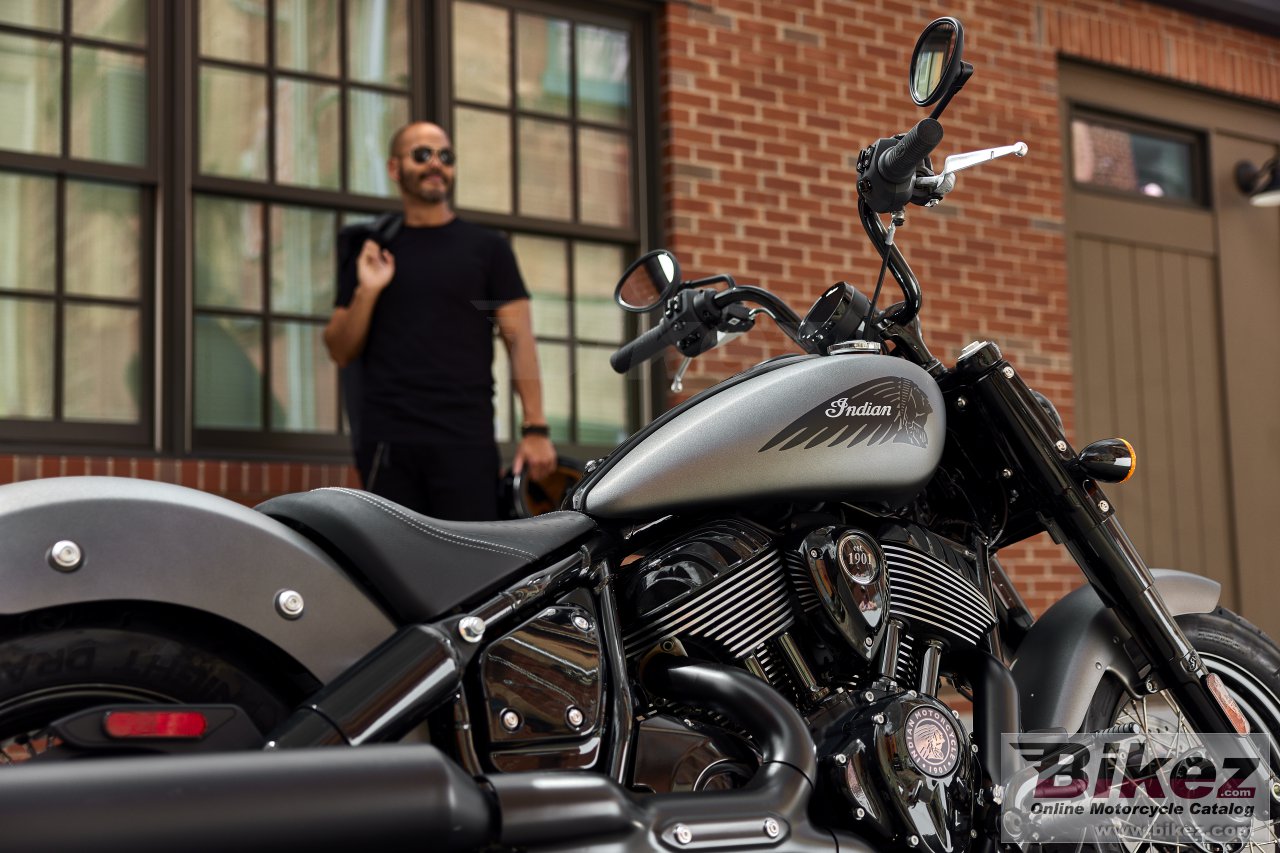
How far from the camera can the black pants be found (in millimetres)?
4344

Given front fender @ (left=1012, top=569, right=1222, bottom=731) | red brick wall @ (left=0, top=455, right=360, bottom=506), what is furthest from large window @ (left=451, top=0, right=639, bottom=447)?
front fender @ (left=1012, top=569, right=1222, bottom=731)

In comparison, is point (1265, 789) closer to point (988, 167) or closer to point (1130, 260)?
point (988, 167)

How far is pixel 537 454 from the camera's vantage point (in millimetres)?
4285

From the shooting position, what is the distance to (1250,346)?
24.8 ft

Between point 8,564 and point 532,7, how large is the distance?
4596mm

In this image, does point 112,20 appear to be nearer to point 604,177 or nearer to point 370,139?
point 370,139

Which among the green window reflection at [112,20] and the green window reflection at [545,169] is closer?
the green window reflection at [112,20]

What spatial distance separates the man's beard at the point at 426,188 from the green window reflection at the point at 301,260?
76cm

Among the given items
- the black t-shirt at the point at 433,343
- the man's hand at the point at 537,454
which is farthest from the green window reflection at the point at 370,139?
the man's hand at the point at 537,454

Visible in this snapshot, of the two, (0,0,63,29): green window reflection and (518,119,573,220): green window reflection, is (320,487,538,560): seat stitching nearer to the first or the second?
(0,0,63,29): green window reflection

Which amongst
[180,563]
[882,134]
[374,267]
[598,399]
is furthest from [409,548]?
[882,134]

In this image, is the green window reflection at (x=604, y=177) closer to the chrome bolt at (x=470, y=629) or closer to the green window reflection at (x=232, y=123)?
the green window reflection at (x=232, y=123)

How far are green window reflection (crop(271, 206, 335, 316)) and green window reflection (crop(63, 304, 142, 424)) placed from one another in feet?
1.68

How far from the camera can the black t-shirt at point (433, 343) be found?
4.40 m
